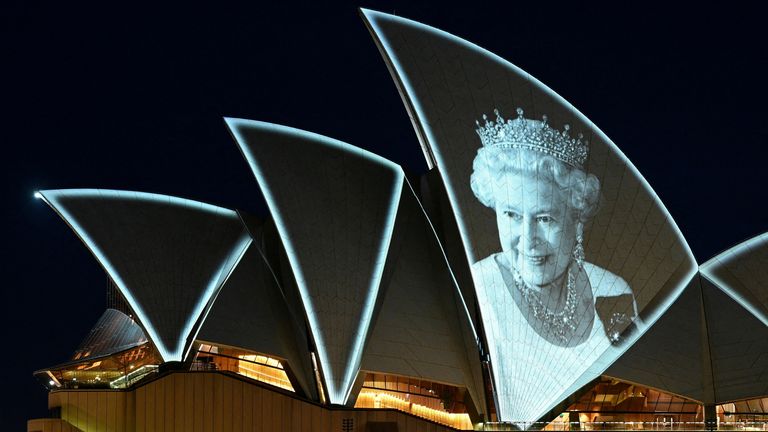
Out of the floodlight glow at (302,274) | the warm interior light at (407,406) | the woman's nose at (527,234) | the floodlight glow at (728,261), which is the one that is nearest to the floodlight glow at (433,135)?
the floodlight glow at (728,261)

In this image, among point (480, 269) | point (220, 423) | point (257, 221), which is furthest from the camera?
point (257, 221)

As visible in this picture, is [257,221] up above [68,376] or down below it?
above

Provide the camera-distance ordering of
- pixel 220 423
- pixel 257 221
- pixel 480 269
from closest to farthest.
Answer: pixel 220 423 → pixel 480 269 → pixel 257 221

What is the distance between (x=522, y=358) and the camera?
98.0 feet

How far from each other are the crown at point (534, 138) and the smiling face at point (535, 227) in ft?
3.04

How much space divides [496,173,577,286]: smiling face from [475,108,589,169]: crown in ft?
3.04

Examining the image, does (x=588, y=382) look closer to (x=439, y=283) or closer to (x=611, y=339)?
(x=611, y=339)

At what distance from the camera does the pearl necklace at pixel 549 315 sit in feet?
99.4

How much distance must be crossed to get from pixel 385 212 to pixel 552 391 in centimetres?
716

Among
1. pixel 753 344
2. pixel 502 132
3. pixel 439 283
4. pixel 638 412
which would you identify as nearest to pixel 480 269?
pixel 439 283

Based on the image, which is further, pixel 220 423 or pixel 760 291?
pixel 760 291

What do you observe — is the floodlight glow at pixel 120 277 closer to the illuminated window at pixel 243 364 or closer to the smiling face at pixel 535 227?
the illuminated window at pixel 243 364

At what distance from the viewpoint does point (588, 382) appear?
29.8 metres

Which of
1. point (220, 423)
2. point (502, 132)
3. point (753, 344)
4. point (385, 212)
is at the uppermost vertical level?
point (502, 132)
